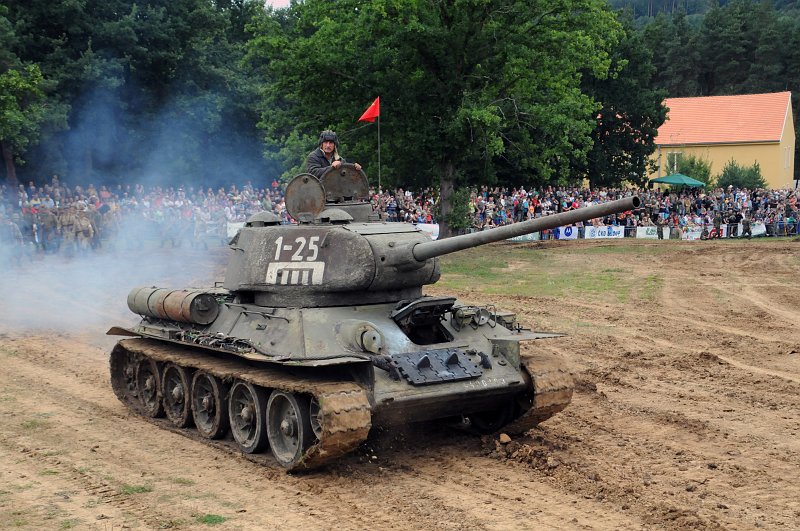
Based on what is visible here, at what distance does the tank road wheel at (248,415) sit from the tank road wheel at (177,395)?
103 centimetres

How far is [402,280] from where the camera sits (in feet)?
39.9

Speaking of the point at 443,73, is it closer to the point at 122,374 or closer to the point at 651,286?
the point at 651,286

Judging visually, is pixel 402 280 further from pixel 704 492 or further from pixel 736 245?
pixel 736 245

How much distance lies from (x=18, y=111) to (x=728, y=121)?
156 ft

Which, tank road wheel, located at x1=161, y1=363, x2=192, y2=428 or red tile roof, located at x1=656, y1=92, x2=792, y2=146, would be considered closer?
tank road wheel, located at x1=161, y1=363, x2=192, y2=428

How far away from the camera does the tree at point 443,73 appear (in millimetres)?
29828

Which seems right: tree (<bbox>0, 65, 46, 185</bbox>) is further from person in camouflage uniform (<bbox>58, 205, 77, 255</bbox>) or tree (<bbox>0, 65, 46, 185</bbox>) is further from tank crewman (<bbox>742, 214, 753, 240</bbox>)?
tank crewman (<bbox>742, 214, 753, 240</bbox>)

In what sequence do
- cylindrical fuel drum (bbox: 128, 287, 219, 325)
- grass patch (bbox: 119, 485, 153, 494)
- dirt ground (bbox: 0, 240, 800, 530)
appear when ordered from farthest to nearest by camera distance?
cylindrical fuel drum (bbox: 128, 287, 219, 325) < grass patch (bbox: 119, 485, 153, 494) < dirt ground (bbox: 0, 240, 800, 530)

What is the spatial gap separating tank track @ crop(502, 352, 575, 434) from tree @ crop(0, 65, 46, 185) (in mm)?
22916

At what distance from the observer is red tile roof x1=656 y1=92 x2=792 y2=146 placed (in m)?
63.8

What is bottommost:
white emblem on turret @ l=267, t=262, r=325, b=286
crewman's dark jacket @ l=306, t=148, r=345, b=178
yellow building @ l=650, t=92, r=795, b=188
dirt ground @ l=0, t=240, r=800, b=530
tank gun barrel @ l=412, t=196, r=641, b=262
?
dirt ground @ l=0, t=240, r=800, b=530

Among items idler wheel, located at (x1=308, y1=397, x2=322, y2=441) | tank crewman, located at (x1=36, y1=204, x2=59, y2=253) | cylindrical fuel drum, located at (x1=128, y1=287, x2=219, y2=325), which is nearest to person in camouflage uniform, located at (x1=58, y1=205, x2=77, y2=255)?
tank crewman, located at (x1=36, y1=204, x2=59, y2=253)

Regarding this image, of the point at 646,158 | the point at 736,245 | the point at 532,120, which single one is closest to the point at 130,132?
the point at 532,120

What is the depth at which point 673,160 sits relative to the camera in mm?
61406
